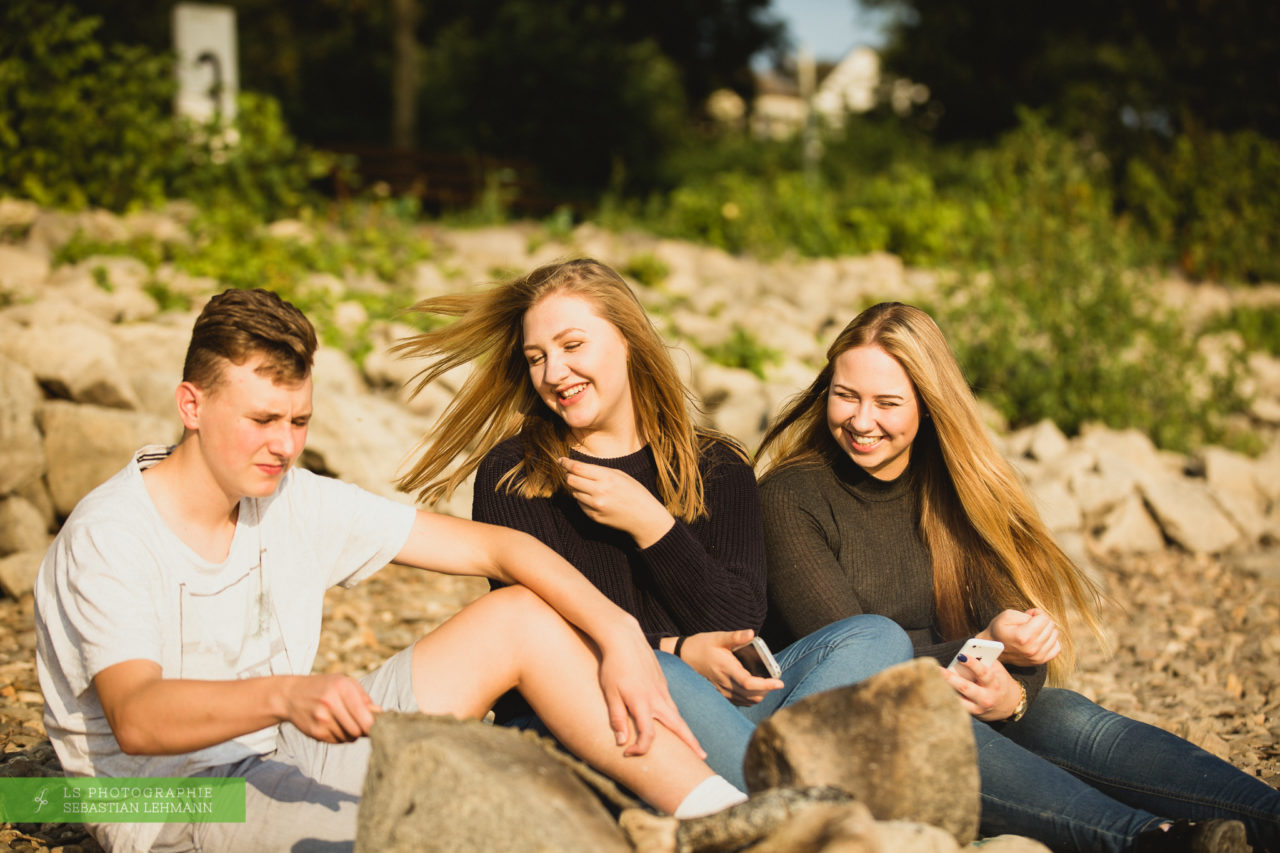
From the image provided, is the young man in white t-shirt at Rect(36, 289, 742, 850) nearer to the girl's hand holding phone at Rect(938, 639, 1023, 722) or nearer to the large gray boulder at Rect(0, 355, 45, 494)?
the girl's hand holding phone at Rect(938, 639, 1023, 722)

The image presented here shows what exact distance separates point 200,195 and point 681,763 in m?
6.98

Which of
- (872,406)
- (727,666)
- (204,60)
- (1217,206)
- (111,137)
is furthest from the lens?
(1217,206)

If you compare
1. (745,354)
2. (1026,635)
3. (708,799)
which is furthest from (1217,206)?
(708,799)

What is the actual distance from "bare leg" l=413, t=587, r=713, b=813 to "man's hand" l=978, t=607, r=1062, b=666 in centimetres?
94

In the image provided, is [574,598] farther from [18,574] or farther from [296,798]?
[18,574]

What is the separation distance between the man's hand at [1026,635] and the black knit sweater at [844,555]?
7.6 inches

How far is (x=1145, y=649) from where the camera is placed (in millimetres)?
4492

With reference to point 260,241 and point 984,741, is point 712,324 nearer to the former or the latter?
point 260,241

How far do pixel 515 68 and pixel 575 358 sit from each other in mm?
13346

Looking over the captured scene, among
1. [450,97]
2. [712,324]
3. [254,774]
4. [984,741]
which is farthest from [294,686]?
[450,97]

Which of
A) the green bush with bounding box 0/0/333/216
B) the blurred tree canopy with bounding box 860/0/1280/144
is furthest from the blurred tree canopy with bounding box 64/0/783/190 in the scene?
the green bush with bounding box 0/0/333/216

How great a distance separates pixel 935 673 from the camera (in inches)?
80.7

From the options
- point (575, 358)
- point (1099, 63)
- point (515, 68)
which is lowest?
point (575, 358)

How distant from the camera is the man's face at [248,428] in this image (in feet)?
7.00
